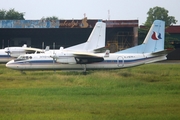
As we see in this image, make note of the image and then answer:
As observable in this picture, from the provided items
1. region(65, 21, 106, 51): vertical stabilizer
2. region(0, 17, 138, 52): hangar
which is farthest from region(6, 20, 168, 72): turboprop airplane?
region(0, 17, 138, 52): hangar

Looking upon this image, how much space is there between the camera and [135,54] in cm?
3388

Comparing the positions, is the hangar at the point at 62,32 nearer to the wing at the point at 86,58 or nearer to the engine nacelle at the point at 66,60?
the wing at the point at 86,58

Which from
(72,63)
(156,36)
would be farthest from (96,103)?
(156,36)

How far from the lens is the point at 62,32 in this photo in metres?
68.1

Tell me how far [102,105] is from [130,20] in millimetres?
46380

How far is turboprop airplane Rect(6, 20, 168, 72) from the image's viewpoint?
32.9m

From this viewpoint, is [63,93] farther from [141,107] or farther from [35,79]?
[35,79]

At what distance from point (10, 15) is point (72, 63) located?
67.9 metres

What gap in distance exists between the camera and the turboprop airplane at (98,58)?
32.9 m

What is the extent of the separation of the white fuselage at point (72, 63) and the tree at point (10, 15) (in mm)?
65138

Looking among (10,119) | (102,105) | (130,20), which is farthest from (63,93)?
(130,20)

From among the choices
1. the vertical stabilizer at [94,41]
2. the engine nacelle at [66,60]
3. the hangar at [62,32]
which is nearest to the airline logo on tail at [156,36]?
the engine nacelle at [66,60]

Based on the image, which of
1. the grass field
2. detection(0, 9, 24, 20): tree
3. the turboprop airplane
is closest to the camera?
the grass field

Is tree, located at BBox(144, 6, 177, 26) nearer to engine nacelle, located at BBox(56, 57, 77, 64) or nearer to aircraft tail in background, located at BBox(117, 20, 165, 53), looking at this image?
aircraft tail in background, located at BBox(117, 20, 165, 53)
